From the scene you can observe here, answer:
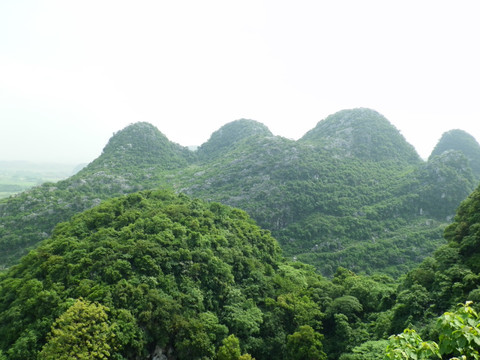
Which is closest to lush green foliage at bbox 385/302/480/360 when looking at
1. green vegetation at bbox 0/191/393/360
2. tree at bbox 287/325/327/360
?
green vegetation at bbox 0/191/393/360

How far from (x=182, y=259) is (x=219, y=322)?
6.88 m

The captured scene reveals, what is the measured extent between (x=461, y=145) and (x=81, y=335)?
130 meters

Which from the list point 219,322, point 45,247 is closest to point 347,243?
point 219,322

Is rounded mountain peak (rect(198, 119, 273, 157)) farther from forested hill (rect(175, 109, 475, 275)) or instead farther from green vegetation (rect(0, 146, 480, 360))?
green vegetation (rect(0, 146, 480, 360))

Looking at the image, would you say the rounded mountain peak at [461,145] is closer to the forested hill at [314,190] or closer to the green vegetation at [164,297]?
the forested hill at [314,190]

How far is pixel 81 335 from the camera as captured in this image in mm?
17141

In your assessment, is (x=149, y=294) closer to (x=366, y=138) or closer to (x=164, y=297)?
(x=164, y=297)

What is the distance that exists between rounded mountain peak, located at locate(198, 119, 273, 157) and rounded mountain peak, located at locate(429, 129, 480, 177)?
69223 millimetres

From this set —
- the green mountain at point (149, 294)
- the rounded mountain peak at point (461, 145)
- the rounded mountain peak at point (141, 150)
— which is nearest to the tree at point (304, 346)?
the green mountain at point (149, 294)

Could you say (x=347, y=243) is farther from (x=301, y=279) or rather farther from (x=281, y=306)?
(x=281, y=306)

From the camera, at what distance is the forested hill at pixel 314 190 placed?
179ft

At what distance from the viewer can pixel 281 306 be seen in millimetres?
26438

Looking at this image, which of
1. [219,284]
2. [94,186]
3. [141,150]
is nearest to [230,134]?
[141,150]

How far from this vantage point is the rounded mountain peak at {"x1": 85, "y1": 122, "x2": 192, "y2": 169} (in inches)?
3703
